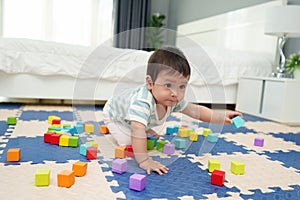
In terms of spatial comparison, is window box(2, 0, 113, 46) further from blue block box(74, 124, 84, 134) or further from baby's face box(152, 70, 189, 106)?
baby's face box(152, 70, 189, 106)

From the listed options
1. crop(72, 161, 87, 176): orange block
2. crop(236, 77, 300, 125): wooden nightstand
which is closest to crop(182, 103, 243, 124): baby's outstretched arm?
crop(72, 161, 87, 176): orange block

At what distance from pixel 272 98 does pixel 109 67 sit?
99 cm

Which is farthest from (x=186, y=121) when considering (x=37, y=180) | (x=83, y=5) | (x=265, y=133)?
(x=83, y=5)

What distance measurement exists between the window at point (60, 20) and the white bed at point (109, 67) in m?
2.00

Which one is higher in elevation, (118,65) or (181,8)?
(181,8)

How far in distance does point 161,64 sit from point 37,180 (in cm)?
45

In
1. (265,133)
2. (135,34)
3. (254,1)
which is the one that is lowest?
(265,133)

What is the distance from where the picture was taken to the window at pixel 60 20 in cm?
370

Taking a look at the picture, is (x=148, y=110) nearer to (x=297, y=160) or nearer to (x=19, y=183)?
(x=19, y=183)

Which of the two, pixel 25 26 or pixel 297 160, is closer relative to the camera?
pixel 297 160

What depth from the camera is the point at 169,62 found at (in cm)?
87

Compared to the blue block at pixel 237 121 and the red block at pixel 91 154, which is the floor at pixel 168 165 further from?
the blue block at pixel 237 121

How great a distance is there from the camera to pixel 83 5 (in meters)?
3.93

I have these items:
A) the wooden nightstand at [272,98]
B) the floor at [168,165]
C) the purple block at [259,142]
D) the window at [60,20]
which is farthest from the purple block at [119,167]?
the window at [60,20]
